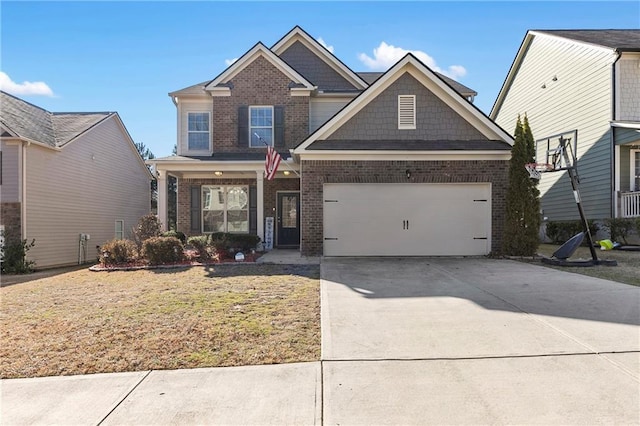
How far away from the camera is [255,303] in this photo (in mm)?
5973

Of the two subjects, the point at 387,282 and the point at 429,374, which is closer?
the point at 429,374

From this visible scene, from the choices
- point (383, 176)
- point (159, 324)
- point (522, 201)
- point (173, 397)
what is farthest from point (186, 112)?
point (173, 397)

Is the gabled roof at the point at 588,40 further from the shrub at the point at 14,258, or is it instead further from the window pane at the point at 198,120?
Result: the shrub at the point at 14,258

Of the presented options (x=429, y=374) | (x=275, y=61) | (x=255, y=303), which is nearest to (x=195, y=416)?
(x=429, y=374)

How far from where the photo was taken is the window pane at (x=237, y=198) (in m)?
14.8

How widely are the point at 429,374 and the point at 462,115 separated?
9397mm

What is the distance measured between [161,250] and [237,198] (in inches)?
196

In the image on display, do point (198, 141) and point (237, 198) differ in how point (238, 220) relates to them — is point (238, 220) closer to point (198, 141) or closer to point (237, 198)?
point (237, 198)

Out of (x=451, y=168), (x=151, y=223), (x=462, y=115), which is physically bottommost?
(x=151, y=223)

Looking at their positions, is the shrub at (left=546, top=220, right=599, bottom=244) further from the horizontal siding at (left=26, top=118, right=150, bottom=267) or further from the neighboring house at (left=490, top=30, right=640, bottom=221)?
the horizontal siding at (left=26, top=118, right=150, bottom=267)

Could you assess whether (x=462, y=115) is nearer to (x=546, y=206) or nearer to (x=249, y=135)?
(x=249, y=135)

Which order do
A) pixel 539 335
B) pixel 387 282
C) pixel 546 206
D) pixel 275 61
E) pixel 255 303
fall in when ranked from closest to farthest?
pixel 539 335 < pixel 255 303 < pixel 387 282 < pixel 275 61 < pixel 546 206

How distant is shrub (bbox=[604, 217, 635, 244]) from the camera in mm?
12438

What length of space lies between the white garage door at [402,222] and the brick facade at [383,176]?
18 centimetres
